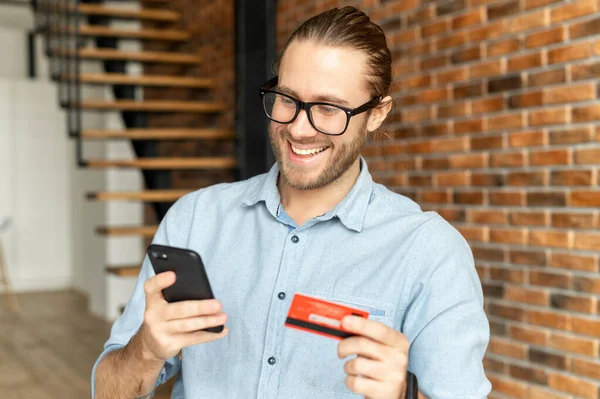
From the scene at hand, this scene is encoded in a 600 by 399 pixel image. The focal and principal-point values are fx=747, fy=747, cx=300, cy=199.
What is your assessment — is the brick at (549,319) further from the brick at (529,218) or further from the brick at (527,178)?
the brick at (527,178)

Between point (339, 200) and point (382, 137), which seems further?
point (382, 137)

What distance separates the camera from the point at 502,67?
9.45 ft

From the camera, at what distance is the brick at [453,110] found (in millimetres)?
3076

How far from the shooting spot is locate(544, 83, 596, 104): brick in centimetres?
252

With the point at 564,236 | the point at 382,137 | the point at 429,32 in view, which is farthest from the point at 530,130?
the point at 382,137

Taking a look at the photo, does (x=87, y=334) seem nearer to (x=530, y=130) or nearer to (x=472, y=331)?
(x=530, y=130)

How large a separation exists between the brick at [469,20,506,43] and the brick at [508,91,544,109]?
0.27m

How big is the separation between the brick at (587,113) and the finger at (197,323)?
5.91ft

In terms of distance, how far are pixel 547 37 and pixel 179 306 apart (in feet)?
6.59

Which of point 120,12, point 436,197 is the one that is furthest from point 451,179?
point 120,12

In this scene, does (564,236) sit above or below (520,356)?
above

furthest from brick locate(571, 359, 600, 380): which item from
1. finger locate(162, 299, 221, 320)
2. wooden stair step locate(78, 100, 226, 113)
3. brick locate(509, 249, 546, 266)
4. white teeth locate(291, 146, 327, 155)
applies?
wooden stair step locate(78, 100, 226, 113)

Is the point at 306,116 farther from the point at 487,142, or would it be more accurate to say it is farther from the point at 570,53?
the point at 487,142

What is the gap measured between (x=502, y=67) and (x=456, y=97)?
11.4 inches
